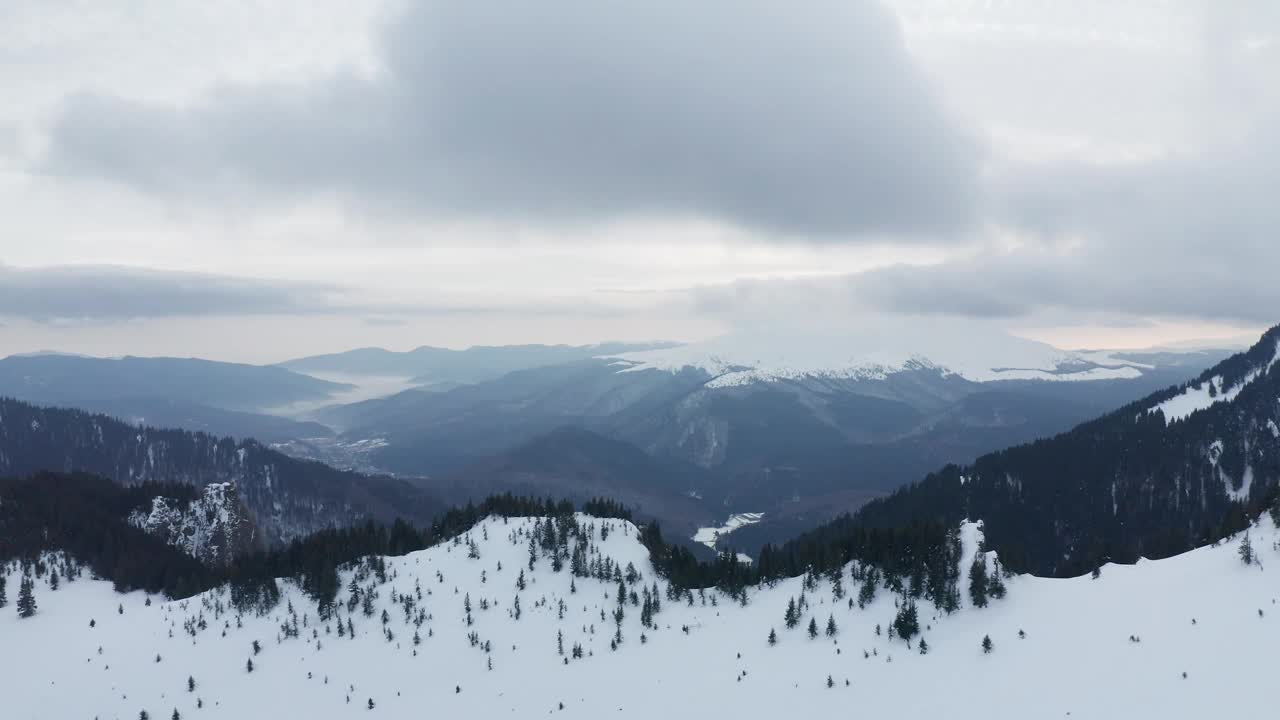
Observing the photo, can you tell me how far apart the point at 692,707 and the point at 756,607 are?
82.1ft

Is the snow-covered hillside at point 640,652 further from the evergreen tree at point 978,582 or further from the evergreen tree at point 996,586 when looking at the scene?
the evergreen tree at point 996,586

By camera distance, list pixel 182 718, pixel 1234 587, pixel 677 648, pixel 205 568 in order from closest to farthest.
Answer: pixel 1234 587 → pixel 182 718 → pixel 677 648 → pixel 205 568

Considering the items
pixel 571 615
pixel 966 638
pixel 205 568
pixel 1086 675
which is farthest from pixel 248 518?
pixel 1086 675

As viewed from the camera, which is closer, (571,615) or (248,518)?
(571,615)

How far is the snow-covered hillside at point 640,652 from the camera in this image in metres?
64.6

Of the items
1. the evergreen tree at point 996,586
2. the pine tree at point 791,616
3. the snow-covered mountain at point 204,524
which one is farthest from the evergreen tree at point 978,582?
the snow-covered mountain at point 204,524

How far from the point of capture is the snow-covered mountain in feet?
538

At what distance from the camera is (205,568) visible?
12875cm

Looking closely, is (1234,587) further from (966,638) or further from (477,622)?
(477,622)

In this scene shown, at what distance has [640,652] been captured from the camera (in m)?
88.1

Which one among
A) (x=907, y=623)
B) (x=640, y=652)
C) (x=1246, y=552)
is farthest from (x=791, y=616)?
(x=1246, y=552)

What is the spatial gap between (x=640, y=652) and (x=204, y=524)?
465ft

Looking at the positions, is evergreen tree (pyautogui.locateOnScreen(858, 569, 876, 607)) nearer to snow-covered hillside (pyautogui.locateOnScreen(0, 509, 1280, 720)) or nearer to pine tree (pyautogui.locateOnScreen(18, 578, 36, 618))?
snow-covered hillside (pyautogui.locateOnScreen(0, 509, 1280, 720))

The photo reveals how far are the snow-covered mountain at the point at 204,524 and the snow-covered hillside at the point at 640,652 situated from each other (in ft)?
175
